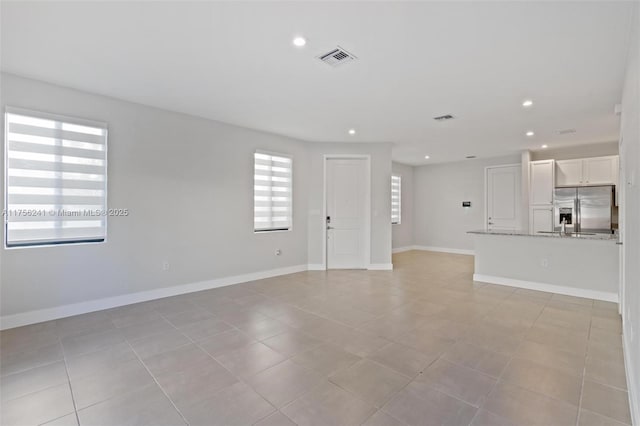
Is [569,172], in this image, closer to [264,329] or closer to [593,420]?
[593,420]

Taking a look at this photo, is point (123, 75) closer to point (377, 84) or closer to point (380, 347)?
point (377, 84)

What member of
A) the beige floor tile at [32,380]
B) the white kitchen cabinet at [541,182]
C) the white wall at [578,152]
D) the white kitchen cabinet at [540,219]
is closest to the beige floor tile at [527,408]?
the beige floor tile at [32,380]

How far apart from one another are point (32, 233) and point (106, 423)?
266 cm

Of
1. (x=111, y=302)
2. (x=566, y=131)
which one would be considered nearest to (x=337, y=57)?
(x=111, y=302)

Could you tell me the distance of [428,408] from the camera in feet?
6.32

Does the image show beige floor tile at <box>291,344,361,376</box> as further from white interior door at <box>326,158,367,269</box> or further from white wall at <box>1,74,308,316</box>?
white interior door at <box>326,158,367,269</box>

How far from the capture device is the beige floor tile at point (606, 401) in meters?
1.88

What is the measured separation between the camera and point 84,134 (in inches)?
143

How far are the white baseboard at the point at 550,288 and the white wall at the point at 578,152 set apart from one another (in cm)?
355

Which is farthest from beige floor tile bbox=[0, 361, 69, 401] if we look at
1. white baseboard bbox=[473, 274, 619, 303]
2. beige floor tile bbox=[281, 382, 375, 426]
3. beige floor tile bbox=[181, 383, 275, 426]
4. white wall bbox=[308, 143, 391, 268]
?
white baseboard bbox=[473, 274, 619, 303]

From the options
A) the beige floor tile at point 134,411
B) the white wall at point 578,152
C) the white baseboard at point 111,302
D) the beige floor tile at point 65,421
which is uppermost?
the white wall at point 578,152

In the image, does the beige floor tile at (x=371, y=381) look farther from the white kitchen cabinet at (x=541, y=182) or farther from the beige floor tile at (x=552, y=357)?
the white kitchen cabinet at (x=541, y=182)

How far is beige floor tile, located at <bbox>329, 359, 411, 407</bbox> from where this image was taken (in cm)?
206

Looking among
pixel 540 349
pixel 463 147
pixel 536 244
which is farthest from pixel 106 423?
pixel 463 147
